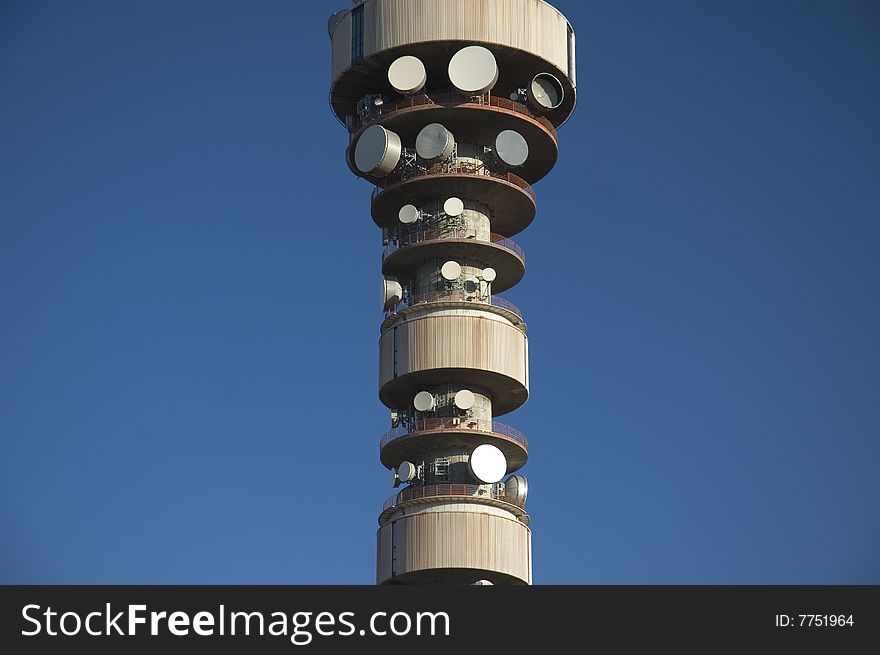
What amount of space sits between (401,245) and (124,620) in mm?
39959

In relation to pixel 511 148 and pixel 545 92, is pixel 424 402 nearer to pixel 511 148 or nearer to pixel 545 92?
pixel 511 148

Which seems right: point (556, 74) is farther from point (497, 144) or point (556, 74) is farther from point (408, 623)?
point (408, 623)

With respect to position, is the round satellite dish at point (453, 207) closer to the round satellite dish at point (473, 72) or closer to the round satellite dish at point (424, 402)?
the round satellite dish at point (473, 72)

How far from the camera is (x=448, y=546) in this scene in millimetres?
85688

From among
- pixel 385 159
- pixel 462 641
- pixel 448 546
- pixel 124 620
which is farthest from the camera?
pixel 385 159

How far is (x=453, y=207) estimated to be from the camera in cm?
9200

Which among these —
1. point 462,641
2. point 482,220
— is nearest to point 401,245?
point 482,220

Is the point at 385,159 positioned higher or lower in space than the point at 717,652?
higher

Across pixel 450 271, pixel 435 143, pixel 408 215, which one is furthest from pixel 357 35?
pixel 450 271

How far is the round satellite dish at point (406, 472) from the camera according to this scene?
8838 centimetres

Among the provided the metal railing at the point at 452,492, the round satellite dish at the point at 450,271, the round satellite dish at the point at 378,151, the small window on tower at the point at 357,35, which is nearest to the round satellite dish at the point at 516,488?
the metal railing at the point at 452,492

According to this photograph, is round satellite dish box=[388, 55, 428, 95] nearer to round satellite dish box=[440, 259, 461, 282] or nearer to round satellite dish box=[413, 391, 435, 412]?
round satellite dish box=[440, 259, 461, 282]

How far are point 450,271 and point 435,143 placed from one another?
22.9ft

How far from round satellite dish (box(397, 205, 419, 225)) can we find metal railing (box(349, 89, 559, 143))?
18.0ft
